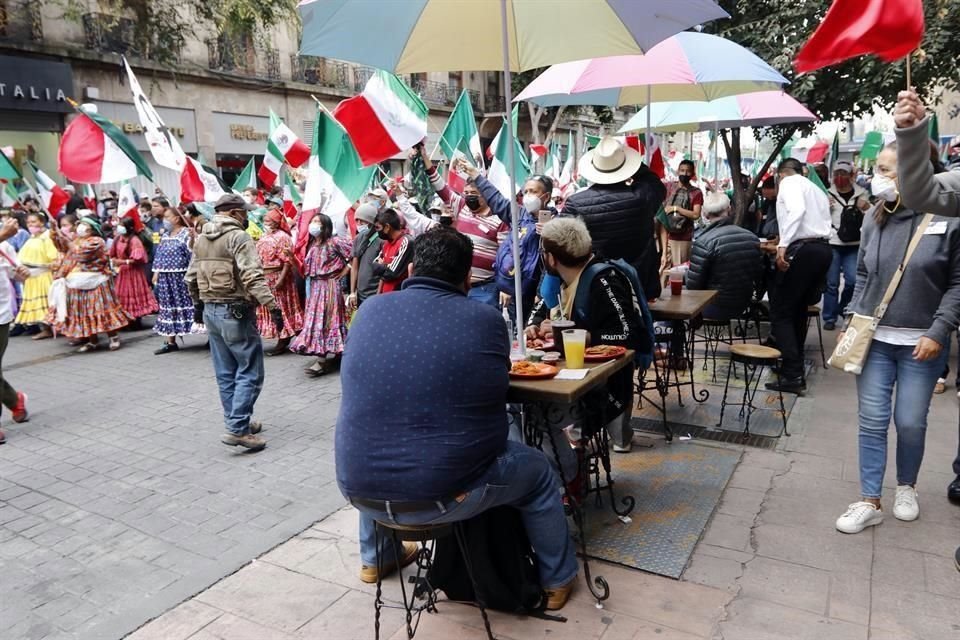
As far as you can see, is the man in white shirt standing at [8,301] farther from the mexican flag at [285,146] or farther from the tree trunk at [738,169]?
the tree trunk at [738,169]

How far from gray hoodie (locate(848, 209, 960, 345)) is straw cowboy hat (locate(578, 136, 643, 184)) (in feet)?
5.66

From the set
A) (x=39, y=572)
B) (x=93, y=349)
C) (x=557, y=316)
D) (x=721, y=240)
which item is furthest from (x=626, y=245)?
(x=93, y=349)

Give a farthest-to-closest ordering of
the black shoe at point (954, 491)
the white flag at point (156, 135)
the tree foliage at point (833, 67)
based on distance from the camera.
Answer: the tree foliage at point (833, 67) < the white flag at point (156, 135) < the black shoe at point (954, 491)

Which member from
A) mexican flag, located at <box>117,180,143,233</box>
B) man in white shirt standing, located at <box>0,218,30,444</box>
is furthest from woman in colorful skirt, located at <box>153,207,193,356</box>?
man in white shirt standing, located at <box>0,218,30,444</box>

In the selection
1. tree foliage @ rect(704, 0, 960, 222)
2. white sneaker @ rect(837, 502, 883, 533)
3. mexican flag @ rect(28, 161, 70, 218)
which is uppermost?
tree foliage @ rect(704, 0, 960, 222)

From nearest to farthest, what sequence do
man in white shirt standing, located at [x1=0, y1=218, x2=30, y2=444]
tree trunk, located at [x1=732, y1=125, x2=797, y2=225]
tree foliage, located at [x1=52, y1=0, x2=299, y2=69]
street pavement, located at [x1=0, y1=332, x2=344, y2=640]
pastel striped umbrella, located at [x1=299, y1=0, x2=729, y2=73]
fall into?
street pavement, located at [x1=0, y1=332, x2=344, y2=640], pastel striped umbrella, located at [x1=299, y1=0, x2=729, y2=73], man in white shirt standing, located at [x1=0, y1=218, x2=30, y2=444], tree trunk, located at [x1=732, y1=125, x2=797, y2=225], tree foliage, located at [x1=52, y1=0, x2=299, y2=69]

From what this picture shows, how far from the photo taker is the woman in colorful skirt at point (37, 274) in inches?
412

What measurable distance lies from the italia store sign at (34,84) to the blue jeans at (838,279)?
17240mm

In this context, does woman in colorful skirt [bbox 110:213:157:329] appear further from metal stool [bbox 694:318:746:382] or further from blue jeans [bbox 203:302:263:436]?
metal stool [bbox 694:318:746:382]

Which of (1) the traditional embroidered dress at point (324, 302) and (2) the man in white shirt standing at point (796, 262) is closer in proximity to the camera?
(2) the man in white shirt standing at point (796, 262)

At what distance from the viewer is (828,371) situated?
708cm

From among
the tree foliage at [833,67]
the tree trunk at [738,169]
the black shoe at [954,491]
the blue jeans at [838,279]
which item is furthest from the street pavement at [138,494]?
the tree trunk at [738,169]

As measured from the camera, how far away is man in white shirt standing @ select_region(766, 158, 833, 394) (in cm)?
629

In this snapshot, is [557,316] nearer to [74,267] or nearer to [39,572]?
[39,572]
